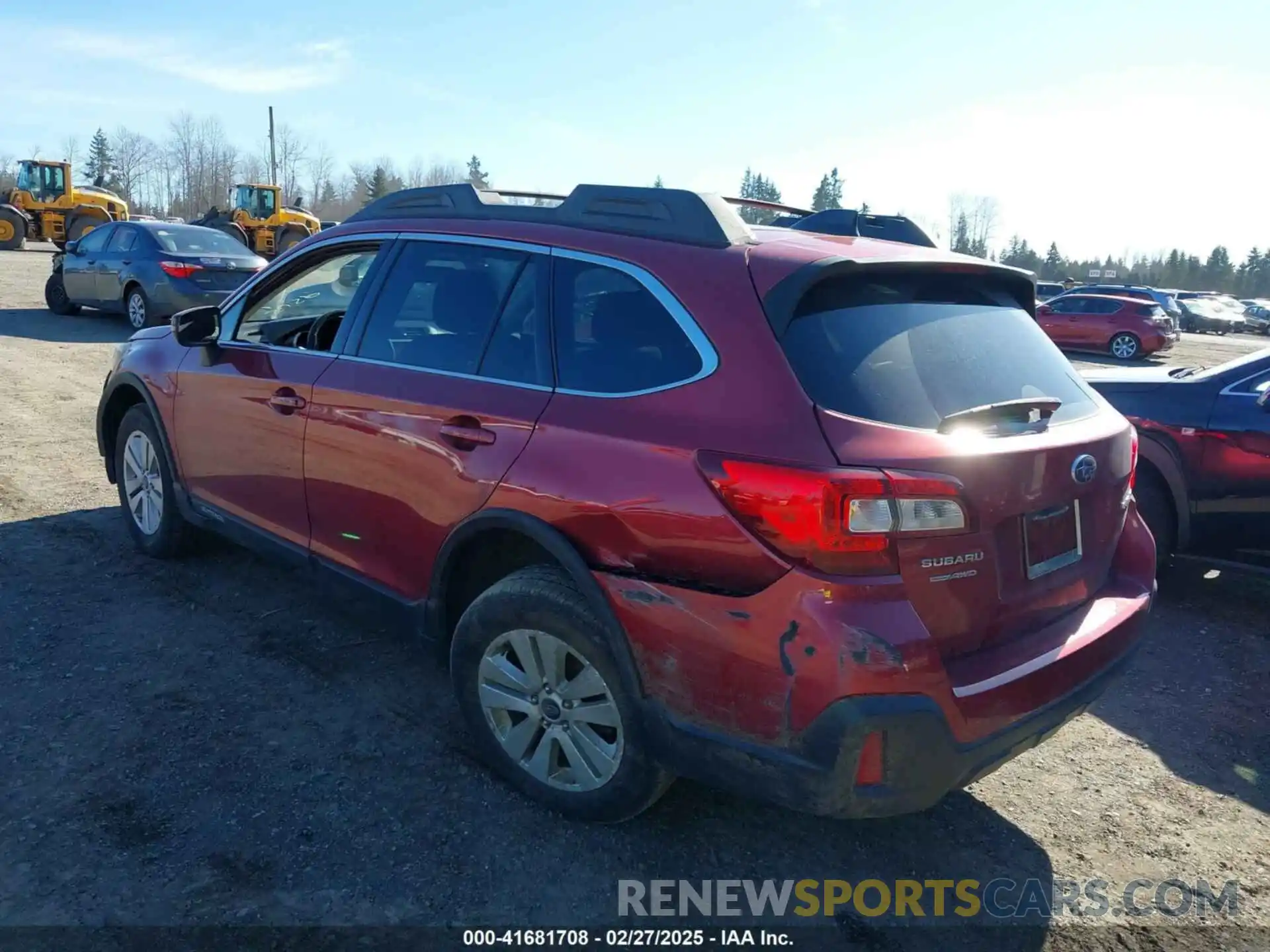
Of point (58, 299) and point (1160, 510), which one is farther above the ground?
point (58, 299)

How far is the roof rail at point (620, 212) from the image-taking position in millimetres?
2910

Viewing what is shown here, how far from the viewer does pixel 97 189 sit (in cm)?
3600

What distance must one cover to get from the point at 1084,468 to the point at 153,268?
13200mm

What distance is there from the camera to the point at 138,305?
13.4 metres

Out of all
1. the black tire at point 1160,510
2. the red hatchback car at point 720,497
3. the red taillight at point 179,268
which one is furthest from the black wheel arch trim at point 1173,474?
the red taillight at point 179,268

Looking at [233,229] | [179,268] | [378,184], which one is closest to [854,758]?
[179,268]

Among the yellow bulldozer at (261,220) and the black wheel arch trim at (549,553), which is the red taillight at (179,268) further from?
the yellow bulldozer at (261,220)

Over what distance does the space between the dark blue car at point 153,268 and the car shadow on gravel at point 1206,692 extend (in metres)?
11.8

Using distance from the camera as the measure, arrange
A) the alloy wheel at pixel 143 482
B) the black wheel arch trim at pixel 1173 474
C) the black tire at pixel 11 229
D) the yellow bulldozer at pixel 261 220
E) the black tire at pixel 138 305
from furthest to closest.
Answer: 1. the yellow bulldozer at pixel 261 220
2. the black tire at pixel 11 229
3. the black tire at pixel 138 305
4. the black wheel arch trim at pixel 1173 474
5. the alloy wheel at pixel 143 482

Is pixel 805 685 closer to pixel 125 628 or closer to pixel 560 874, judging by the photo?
pixel 560 874

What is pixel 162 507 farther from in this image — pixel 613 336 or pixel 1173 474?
pixel 1173 474

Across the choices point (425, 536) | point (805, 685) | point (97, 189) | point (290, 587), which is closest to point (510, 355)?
point (425, 536)

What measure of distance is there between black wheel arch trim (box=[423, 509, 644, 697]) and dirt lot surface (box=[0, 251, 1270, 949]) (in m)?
0.36

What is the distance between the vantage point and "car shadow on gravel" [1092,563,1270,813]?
362cm
